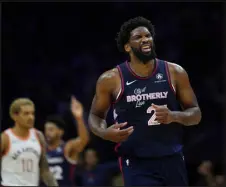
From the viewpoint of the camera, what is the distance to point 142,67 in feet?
15.4

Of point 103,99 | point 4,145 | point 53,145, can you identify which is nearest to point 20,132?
point 4,145

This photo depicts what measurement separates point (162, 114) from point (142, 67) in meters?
0.65

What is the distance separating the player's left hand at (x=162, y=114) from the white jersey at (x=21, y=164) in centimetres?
302

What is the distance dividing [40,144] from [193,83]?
4.94 m

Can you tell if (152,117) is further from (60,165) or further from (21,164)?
(60,165)

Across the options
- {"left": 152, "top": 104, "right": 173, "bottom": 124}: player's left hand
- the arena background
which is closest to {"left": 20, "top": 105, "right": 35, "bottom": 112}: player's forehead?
{"left": 152, "top": 104, "right": 173, "bottom": 124}: player's left hand

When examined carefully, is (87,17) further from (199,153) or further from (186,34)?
(199,153)

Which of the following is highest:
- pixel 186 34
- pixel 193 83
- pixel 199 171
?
pixel 186 34

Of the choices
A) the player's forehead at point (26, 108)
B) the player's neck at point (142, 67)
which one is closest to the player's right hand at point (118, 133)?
the player's neck at point (142, 67)

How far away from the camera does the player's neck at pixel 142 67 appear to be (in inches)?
184

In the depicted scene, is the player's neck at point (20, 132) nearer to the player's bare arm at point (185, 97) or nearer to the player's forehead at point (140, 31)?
the player's forehead at point (140, 31)

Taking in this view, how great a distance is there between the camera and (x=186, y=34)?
1170 cm

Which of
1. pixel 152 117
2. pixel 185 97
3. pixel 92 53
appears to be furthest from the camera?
pixel 92 53

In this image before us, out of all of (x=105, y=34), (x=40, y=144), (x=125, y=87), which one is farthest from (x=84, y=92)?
(x=125, y=87)
